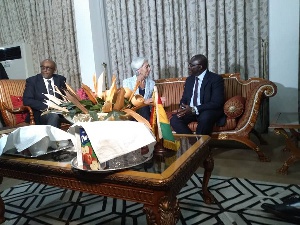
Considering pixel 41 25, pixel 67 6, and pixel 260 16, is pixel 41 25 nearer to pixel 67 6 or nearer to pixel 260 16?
pixel 67 6

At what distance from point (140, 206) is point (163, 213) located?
71 cm

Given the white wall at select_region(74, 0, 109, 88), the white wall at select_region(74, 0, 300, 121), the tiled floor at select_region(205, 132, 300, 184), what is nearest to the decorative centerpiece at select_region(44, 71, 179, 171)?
the tiled floor at select_region(205, 132, 300, 184)

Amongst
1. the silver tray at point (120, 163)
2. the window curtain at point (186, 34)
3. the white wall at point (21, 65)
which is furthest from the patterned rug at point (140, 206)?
the white wall at point (21, 65)

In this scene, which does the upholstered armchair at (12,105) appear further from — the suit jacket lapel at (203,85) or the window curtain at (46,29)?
→ the suit jacket lapel at (203,85)

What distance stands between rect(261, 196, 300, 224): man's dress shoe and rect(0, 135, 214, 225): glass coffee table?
19.1 inches

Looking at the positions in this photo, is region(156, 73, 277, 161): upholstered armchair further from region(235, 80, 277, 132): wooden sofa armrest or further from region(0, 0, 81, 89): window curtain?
region(0, 0, 81, 89): window curtain

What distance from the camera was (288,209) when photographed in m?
1.51

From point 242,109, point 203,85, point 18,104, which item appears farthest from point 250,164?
point 18,104

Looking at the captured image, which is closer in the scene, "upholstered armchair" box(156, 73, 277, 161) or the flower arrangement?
the flower arrangement

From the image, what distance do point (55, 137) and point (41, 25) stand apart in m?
3.63

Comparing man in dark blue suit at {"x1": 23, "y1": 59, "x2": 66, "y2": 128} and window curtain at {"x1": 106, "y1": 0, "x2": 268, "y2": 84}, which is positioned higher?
window curtain at {"x1": 106, "y1": 0, "x2": 268, "y2": 84}

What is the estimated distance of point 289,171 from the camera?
220 cm

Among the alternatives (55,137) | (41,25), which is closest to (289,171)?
(55,137)

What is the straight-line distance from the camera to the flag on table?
143 centimetres
